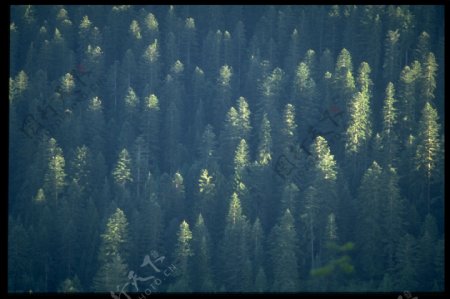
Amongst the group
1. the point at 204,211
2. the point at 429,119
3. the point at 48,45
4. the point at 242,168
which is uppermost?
the point at 48,45

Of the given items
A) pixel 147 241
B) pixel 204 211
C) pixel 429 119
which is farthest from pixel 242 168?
pixel 429 119

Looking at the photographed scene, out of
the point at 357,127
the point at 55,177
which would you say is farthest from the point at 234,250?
the point at 55,177

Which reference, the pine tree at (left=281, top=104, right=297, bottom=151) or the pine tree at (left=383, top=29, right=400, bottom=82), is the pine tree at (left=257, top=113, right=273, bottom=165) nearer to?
the pine tree at (left=281, top=104, right=297, bottom=151)

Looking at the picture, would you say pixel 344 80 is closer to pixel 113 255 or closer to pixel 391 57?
pixel 391 57

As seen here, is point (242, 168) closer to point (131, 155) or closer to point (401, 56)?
point (131, 155)

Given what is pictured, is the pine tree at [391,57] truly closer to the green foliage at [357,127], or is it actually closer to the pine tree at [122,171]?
the green foliage at [357,127]

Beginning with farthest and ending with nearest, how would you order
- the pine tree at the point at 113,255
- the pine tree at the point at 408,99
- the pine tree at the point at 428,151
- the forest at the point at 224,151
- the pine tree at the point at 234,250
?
the pine tree at the point at 408,99
the pine tree at the point at 428,151
the forest at the point at 224,151
the pine tree at the point at 234,250
the pine tree at the point at 113,255

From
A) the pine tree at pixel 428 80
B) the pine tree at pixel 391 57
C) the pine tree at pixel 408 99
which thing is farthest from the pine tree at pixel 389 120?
the pine tree at pixel 391 57

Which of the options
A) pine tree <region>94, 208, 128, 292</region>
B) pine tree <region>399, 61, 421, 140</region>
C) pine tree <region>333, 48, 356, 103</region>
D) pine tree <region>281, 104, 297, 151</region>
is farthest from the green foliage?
pine tree <region>94, 208, 128, 292</region>
